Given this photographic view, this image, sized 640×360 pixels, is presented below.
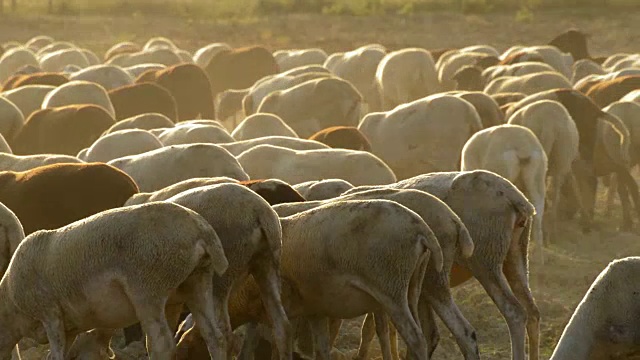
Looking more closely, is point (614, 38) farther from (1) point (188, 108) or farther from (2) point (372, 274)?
(2) point (372, 274)

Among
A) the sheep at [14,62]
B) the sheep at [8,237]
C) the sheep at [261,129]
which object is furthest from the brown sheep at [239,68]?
the sheep at [8,237]

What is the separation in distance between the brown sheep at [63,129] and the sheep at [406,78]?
7.22 meters

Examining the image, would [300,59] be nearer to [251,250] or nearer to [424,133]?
[424,133]

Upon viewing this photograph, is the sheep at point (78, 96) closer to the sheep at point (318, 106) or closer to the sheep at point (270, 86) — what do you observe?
the sheep at point (318, 106)

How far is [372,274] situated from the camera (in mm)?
9078

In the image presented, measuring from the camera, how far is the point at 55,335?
29.1 feet

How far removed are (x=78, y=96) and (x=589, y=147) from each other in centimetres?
746

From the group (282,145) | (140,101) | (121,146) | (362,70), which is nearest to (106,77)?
(140,101)

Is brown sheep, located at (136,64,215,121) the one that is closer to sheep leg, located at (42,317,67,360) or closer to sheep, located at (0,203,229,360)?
sheep, located at (0,203,229,360)

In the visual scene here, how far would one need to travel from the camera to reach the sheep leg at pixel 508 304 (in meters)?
10.1

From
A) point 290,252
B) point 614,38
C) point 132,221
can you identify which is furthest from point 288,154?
point 614,38

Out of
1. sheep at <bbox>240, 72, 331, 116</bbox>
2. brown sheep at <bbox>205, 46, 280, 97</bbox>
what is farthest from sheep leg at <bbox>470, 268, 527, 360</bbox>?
brown sheep at <bbox>205, 46, 280, 97</bbox>

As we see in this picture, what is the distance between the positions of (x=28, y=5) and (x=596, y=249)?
39245mm

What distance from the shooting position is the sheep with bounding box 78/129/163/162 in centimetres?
1519
